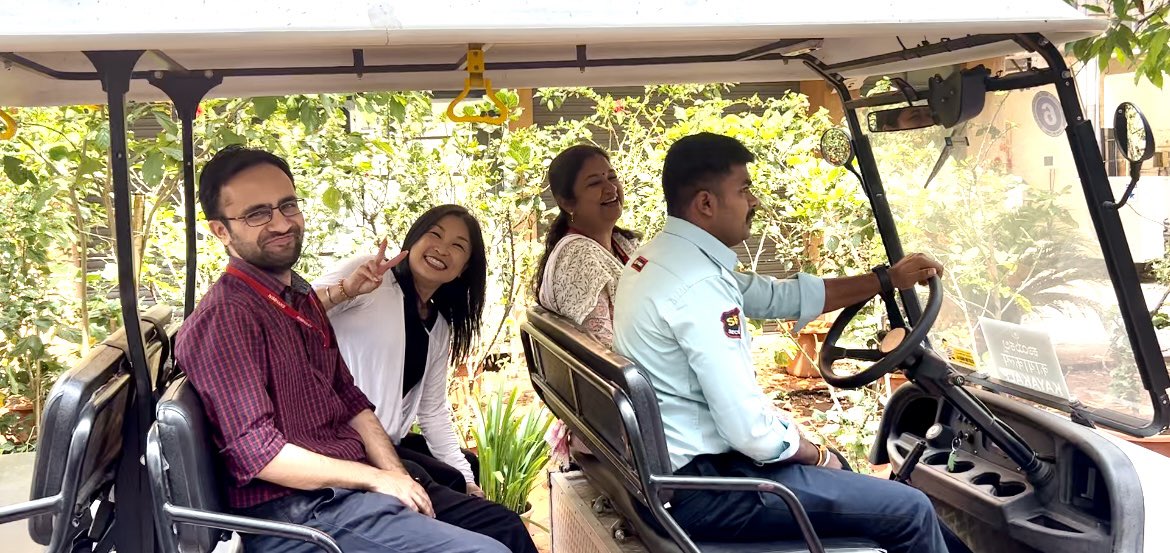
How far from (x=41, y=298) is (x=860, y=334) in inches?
166

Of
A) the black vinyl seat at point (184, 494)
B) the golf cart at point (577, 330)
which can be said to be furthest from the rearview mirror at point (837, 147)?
the black vinyl seat at point (184, 494)

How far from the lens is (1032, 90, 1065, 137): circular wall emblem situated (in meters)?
2.50

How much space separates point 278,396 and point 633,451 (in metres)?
0.88

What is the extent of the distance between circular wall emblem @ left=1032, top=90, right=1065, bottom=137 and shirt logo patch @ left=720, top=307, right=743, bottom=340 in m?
0.96

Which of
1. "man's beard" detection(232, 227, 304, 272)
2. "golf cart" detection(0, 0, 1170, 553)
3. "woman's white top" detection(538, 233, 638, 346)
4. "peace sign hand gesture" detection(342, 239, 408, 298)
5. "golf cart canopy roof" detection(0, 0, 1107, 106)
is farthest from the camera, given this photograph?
"woman's white top" detection(538, 233, 638, 346)

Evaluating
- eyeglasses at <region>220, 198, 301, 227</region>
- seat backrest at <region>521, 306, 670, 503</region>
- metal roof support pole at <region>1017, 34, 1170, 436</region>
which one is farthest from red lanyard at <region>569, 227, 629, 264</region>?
metal roof support pole at <region>1017, 34, 1170, 436</region>

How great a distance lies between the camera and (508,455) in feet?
15.4

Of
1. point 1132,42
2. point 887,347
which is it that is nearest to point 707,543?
point 887,347

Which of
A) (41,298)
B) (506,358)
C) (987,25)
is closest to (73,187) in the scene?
(41,298)

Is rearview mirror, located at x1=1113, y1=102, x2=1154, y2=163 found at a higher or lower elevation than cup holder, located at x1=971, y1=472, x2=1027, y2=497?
higher

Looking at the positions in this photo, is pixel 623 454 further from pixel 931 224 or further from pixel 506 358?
pixel 506 358

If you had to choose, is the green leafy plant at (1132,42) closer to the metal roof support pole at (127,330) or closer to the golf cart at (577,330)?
the golf cart at (577,330)

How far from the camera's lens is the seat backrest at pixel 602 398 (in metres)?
2.19

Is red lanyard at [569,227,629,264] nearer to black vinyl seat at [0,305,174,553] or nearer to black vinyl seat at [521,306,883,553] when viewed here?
black vinyl seat at [521,306,883,553]
